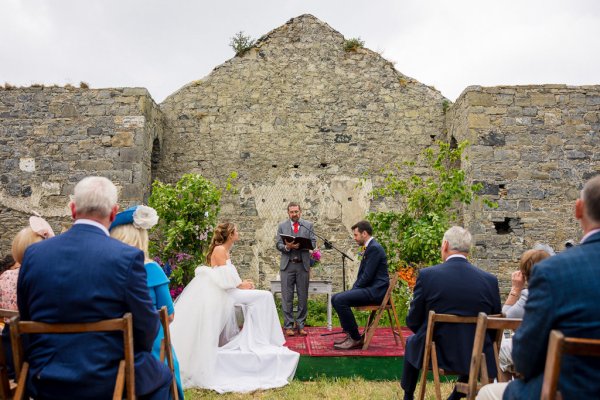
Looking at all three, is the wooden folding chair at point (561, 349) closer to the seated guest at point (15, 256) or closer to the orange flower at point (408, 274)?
the seated guest at point (15, 256)

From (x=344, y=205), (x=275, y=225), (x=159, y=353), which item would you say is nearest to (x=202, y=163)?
(x=275, y=225)

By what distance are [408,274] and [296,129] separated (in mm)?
3390

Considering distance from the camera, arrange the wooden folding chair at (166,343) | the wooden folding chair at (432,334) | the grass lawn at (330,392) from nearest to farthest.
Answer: the wooden folding chair at (166,343) → the wooden folding chair at (432,334) → the grass lawn at (330,392)

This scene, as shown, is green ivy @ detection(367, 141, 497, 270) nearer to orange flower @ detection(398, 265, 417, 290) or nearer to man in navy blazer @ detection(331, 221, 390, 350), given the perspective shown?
orange flower @ detection(398, 265, 417, 290)

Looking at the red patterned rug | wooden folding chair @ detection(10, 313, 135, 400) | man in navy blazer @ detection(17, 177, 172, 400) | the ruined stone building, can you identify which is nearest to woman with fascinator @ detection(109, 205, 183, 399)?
man in navy blazer @ detection(17, 177, 172, 400)

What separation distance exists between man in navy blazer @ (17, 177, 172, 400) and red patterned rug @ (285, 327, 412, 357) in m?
3.79

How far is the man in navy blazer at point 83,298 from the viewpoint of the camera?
2.37 metres

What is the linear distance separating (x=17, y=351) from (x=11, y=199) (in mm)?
7317

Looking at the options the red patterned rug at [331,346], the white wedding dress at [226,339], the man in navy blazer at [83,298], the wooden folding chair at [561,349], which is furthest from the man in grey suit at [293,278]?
the wooden folding chair at [561,349]

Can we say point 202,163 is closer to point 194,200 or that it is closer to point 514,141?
point 194,200

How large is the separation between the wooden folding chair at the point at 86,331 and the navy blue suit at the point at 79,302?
4cm

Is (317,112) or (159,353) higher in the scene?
(317,112)

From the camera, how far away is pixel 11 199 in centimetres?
887

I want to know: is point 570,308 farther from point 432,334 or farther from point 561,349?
point 432,334
